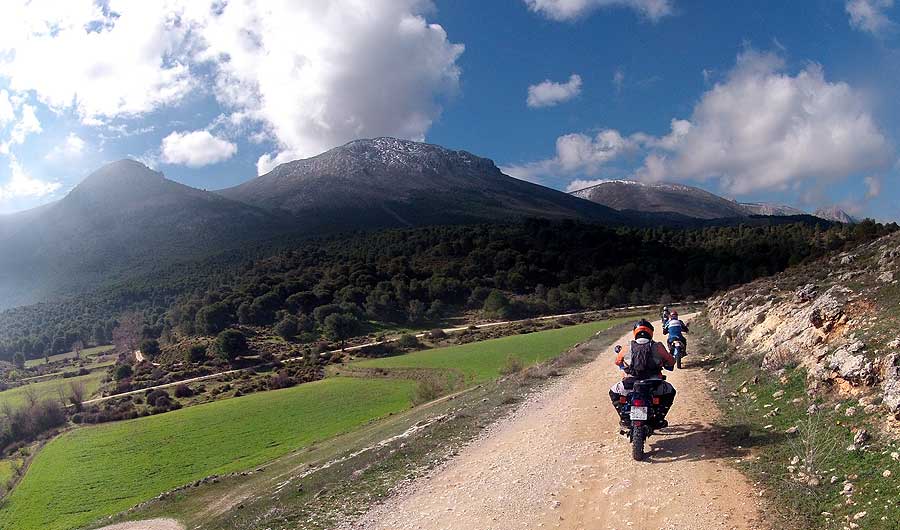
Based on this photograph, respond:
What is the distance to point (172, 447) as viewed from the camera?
1417 inches

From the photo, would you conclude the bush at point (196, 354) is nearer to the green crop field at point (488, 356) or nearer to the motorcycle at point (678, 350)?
the green crop field at point (488, 356)

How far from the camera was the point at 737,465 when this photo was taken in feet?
26.2

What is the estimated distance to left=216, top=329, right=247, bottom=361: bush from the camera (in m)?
76.1

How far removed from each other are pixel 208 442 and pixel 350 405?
10115 mm

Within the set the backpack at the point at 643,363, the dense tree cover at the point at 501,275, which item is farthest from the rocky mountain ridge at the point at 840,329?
the dense tree cover at the point at 501,275

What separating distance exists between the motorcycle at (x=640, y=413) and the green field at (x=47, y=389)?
6917 centimetres

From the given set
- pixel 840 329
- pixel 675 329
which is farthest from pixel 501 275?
pixel 840 329

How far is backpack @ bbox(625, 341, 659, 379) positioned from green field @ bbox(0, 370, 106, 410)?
69312 millimetres

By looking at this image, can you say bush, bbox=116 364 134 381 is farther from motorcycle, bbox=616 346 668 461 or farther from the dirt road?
motorcycle, bbox=616 346 668 461

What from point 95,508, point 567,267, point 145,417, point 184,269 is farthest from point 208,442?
point 184,269

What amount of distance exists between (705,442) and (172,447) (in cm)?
3758

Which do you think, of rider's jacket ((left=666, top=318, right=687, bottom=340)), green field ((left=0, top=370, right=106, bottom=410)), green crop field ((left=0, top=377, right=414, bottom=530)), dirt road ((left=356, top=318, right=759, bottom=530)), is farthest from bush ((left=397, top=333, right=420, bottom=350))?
dirt road ((left=356, top=318, right=759, bottom=530))

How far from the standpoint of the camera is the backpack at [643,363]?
959 cm

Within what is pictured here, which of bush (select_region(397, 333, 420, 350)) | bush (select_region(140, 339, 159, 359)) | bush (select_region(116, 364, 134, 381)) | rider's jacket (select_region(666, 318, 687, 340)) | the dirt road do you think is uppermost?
rider's jacket (select_region(666, 318, 687, 340))
